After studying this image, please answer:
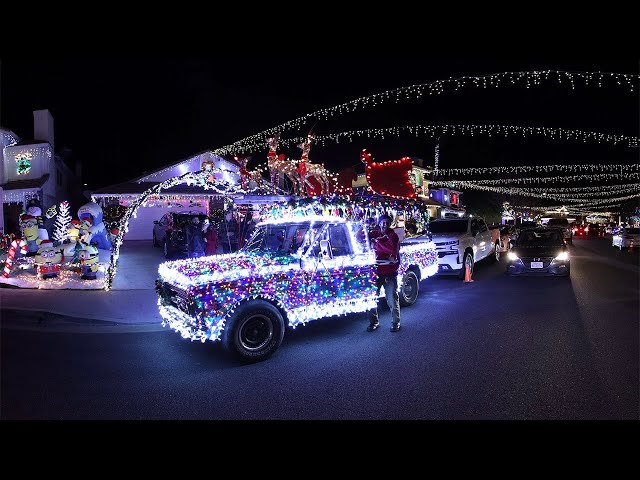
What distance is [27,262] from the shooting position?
14.0m

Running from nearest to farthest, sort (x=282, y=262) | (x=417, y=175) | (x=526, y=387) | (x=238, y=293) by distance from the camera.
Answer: (x=526, y=387), (x=238, y=293), (x=282, y=262), (x=417, y=175)

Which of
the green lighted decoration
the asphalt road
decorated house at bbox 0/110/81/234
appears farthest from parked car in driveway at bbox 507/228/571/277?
the green lighted decoration

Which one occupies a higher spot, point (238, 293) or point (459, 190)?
point (459, 190)

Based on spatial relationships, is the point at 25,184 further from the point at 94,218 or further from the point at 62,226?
the point at 94,218

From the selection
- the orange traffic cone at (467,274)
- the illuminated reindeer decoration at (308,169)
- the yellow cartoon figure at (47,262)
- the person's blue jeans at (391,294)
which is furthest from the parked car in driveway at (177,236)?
the person's blue jeans at (391,294)

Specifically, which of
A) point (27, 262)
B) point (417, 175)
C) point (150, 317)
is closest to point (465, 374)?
point (150, 317)

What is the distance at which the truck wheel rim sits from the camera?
241 inches

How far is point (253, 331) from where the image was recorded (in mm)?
6238

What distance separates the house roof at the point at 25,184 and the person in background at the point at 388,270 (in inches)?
844

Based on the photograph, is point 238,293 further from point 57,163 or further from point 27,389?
point 57,163

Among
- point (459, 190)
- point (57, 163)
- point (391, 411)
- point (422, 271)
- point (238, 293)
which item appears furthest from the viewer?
point (459, 190)

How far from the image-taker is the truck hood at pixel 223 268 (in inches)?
238

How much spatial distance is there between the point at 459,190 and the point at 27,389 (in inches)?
1808

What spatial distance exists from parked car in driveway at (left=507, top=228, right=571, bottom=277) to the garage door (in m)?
20.1
